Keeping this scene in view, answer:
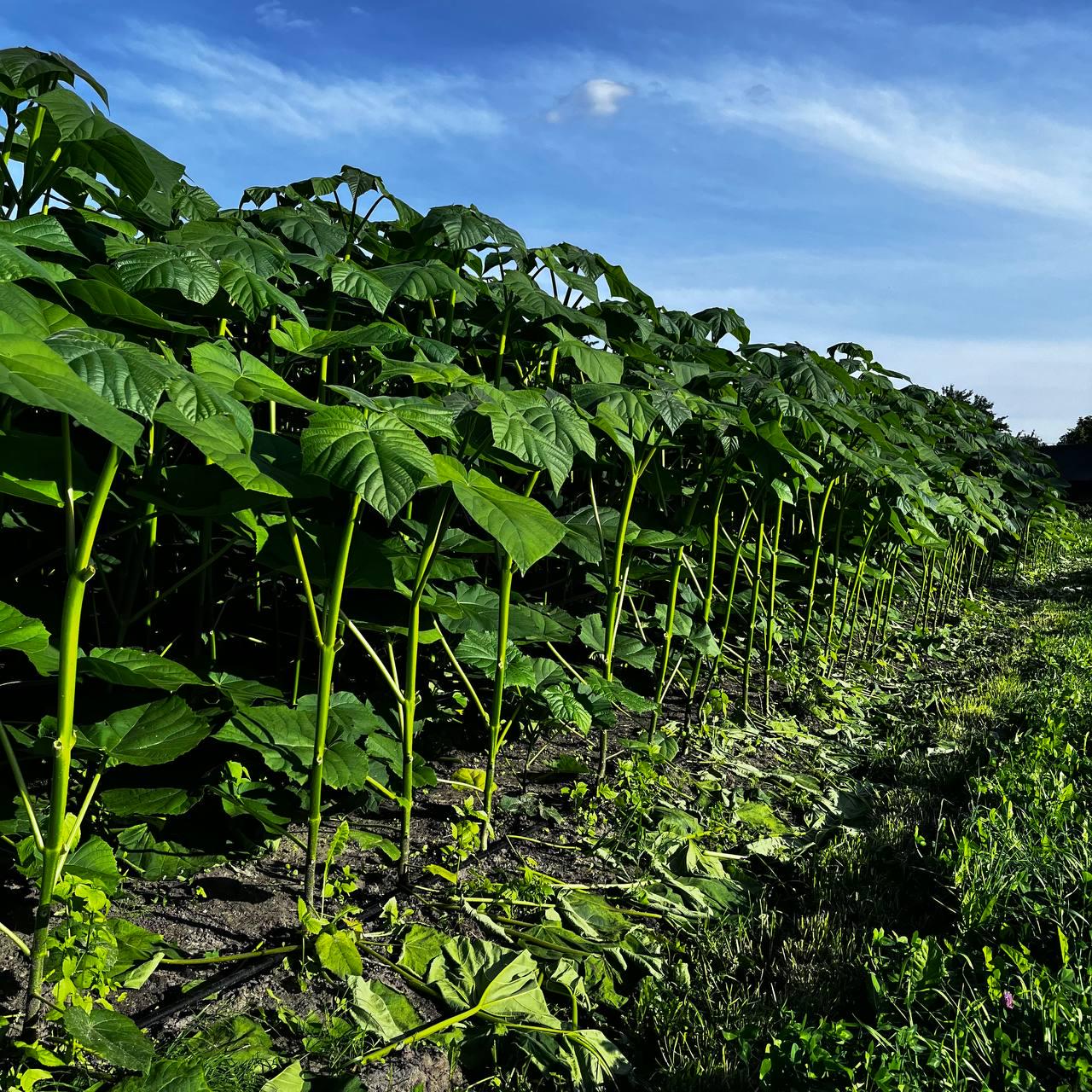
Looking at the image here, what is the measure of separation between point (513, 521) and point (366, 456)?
319 millimetres

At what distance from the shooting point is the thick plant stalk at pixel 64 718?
4.70 ft

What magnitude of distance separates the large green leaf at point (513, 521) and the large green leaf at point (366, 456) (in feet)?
0.48

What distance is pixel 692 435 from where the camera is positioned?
12.4ft

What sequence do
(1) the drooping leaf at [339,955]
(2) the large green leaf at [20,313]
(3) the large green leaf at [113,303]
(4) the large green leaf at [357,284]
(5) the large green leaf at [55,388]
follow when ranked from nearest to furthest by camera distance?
1. (5) the large green leaf at [55,388]
2. (2) the large green leaf at [20,313]
3. (3) the large green leaf at [113,303]
4. (1) the drooping leaf at [339,955]
5. (4) the large green leaf at [357,284]

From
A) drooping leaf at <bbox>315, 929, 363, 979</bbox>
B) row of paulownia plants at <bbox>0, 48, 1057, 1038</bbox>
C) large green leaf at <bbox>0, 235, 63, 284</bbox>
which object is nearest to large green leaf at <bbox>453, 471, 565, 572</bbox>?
row of paulownia plants at <bbox>0, 48, 1057, 1038</bbox>

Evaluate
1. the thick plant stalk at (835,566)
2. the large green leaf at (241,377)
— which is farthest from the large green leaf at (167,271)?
the thick plant stalk at (835,566)

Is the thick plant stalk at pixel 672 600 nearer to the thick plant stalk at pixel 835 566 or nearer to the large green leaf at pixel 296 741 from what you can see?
the large green leaf at pixel 296 741

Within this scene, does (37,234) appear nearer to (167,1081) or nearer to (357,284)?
(357,284)

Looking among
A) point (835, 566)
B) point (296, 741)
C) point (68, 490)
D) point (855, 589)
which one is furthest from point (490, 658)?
point (855, 589)

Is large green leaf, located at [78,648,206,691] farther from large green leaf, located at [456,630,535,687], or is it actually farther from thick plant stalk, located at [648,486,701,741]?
thick plant stalk, located at [648,486,701,741]

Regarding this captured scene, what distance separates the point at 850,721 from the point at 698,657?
1088mm

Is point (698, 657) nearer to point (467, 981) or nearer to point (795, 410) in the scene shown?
point (795, 410)

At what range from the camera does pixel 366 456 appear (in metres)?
1.53

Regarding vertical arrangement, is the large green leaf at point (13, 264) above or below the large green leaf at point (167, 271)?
below
